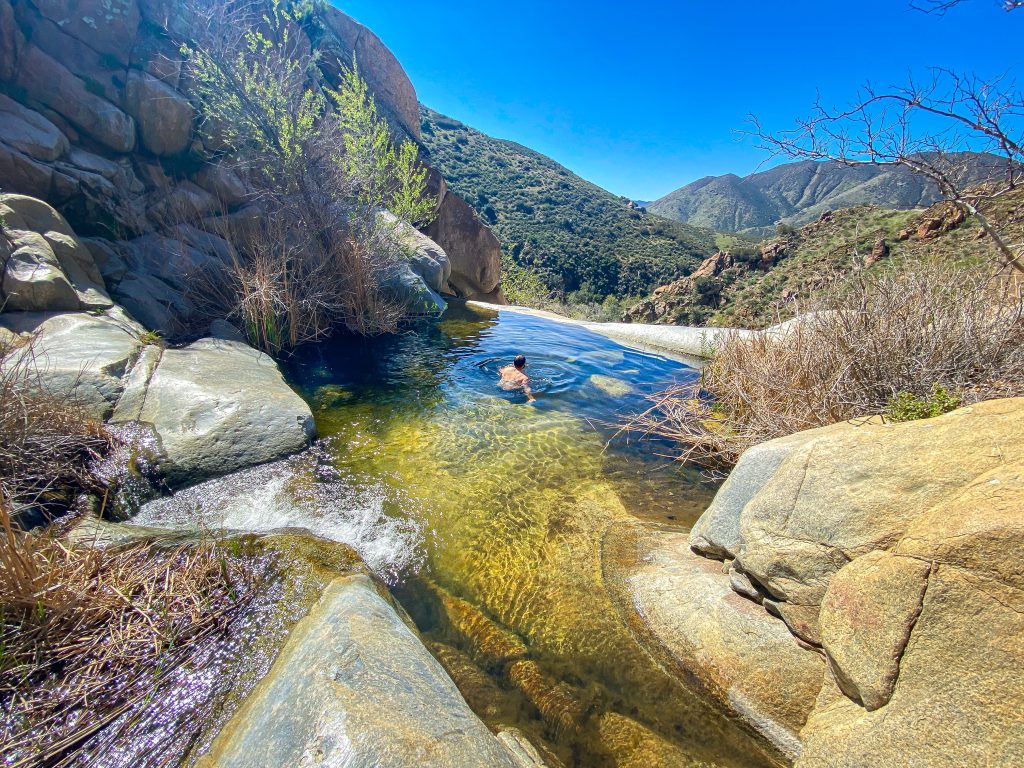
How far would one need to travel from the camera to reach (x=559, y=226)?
142 ft

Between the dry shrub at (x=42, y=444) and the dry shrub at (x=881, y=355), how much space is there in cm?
593

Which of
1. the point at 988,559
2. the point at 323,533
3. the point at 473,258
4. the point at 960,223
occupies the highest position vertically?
the point at 960,223

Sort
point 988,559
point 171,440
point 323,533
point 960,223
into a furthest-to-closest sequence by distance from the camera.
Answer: point 960,223
point 171,440
point 323,533
point 988,559

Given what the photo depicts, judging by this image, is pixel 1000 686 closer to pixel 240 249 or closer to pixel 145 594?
pixel 145 594

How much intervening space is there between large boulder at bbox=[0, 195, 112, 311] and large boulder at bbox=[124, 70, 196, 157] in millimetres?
4220

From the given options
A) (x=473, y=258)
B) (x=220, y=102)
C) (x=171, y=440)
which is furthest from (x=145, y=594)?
(x=473, y=258)

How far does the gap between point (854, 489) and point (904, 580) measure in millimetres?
608

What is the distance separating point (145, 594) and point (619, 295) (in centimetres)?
3872

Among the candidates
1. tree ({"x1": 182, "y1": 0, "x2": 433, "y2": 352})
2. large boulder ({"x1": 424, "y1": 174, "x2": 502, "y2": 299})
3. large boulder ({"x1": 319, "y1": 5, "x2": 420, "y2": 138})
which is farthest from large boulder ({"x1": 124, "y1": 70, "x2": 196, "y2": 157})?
large boulder ({"x1": 319, "y1": 5, "x2": 420, "y2": 138})

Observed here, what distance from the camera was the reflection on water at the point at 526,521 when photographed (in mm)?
2318

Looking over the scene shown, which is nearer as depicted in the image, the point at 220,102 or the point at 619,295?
the point at 220,102

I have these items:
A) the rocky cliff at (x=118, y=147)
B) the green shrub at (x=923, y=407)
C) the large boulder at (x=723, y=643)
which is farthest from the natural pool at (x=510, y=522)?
the rocky cliff at (x=118, y=147)

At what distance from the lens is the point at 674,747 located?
218 centimetres

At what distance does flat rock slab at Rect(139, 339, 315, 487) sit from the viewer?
386cm
